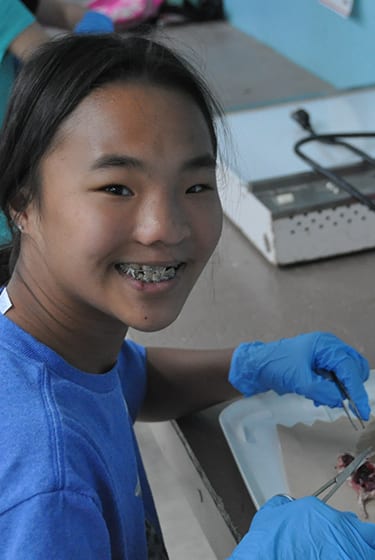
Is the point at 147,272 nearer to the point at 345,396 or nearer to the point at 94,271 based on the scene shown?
the point at 94,271

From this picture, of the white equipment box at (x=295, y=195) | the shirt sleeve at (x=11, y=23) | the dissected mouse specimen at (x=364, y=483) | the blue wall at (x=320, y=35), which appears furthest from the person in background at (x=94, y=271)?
the blue wall at (x=320, y=35)

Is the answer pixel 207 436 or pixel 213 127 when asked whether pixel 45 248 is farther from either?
pixel 207 436

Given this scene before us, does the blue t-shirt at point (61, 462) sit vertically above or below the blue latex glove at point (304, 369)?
above

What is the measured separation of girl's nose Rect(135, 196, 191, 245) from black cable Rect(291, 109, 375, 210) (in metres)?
0.64

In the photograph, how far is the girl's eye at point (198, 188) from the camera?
69 centimetres

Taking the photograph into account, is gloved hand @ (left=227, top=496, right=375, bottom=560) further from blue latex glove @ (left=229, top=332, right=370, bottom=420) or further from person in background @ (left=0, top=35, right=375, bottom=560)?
blue latex glove @ (left=229, top=332, right=370, bottom=420)

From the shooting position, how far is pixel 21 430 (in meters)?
0.63

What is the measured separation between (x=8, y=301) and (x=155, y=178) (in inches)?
7.9

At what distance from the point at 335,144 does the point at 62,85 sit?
0.82 m

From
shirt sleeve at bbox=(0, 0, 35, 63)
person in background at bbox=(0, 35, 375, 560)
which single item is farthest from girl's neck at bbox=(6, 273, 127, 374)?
shirt sleeve at bbox=(0, 0, 35, 63)

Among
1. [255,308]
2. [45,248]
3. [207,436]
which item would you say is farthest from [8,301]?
[255,308]

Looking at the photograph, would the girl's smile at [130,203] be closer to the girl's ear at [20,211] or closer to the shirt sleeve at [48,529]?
the girl's ear at [20,211]

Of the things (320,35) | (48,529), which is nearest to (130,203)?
(48,529)

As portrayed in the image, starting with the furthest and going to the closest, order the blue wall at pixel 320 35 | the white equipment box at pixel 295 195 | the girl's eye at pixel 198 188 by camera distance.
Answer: the blue wall at pixel 320 35, the white equipment box at pixel 295 195, the girl's eye at pixel 198 188
